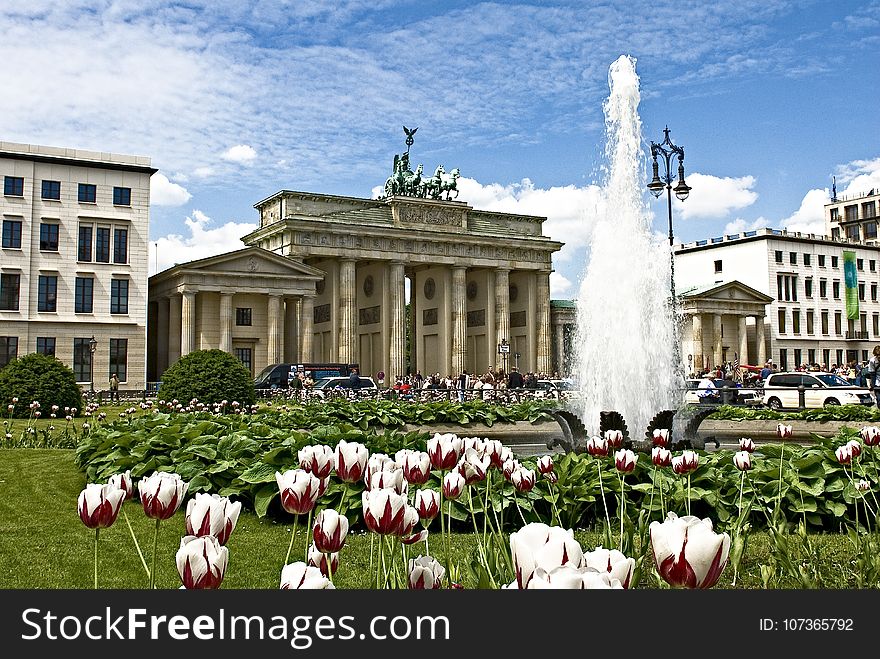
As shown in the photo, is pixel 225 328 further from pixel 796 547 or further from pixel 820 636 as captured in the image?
pixel 820 636

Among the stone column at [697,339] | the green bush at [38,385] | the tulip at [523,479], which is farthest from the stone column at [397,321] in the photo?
the tulip at [523,479]

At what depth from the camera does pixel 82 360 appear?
55.0m

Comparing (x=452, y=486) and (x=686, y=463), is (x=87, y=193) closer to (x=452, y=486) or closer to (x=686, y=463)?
(x=686, y=463)

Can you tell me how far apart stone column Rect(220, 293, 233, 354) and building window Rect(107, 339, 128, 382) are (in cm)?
671

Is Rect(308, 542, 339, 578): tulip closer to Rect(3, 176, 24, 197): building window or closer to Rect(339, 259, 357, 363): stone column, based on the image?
Rect(3, 176, 24, 197): building window

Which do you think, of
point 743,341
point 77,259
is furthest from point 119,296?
point 743,341

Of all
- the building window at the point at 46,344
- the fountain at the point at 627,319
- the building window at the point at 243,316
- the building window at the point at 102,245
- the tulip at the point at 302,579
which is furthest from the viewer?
the building window at the point at 243,316

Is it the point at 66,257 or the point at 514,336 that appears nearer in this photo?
the point at 66,257

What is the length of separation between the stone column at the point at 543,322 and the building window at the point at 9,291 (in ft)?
147

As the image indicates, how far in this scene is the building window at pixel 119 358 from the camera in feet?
183

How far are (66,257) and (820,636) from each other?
58.8 meters

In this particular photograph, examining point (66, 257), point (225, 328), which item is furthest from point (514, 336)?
point (66, 257)

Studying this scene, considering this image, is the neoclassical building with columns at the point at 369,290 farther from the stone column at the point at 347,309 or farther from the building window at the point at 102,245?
the building window at the point at 102,245

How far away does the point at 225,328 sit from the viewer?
60031mm
